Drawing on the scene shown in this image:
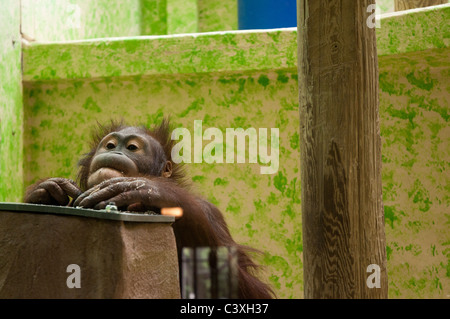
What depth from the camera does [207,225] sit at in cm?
181

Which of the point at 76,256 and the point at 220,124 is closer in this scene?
the point at 76,256

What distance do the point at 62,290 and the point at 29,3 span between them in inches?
86.9

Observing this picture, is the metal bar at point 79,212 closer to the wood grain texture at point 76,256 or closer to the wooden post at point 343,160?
the wood grain texture at point 76,256

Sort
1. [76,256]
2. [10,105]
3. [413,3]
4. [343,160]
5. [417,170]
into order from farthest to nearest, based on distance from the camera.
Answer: [413,3], [10,105], [417,170], [343,160], [76,256]

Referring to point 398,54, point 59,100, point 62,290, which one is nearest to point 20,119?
point 59,100

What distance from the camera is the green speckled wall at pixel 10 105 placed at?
2773 millimetres

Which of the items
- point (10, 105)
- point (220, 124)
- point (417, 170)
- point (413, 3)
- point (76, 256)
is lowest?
point (76, 256)

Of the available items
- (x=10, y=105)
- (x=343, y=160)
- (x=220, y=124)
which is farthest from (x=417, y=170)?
(x=10, y=105)

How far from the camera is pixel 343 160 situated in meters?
1.36

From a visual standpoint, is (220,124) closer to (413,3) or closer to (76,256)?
(413,3)

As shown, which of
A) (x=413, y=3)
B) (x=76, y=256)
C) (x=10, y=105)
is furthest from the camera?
(x=413, y=3)

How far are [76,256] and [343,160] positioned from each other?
59cm

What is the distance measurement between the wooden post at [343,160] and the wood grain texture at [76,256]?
365 mm

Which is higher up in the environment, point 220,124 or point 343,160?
point 220,124
